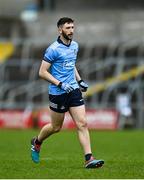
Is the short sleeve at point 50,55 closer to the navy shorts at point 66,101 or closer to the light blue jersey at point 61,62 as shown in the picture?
the light blue jersey at point 61,62

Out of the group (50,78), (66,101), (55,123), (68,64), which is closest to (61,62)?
(68,64)

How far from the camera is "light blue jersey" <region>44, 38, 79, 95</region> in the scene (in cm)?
1297

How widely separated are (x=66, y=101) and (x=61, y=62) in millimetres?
644

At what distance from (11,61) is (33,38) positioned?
3.42m

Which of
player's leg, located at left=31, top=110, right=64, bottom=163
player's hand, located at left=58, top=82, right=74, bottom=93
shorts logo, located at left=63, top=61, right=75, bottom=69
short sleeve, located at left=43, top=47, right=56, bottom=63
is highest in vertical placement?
short sleeve, located at left=43, top=47, right=56, bottom=63

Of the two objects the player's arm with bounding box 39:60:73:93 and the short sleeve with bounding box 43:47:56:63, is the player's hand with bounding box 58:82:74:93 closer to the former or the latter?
the player's arm with bounding box 39:60:73:93

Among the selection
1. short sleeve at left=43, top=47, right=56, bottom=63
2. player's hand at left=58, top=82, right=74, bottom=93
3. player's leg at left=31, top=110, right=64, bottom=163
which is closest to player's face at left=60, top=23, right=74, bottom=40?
short sleeve at left=43, top=47, right=56, bottom=63

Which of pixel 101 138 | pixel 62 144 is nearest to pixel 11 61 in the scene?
pixel 101 138

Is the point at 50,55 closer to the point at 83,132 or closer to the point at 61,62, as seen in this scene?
the point at 61,62

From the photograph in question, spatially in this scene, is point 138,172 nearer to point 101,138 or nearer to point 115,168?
point 115,168

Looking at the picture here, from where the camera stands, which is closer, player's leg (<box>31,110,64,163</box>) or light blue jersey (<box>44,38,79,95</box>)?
light blue jersey (<box>44,38,79,95</box>)

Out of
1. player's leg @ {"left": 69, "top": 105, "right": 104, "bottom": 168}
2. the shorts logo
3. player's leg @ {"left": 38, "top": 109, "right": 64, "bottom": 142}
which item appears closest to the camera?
player's leg @ {"left": 69, "top": 105, "right": 104, "bottom": 168}

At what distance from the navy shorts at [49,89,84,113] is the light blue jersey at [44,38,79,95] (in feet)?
0.27

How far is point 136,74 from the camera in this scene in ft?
115
